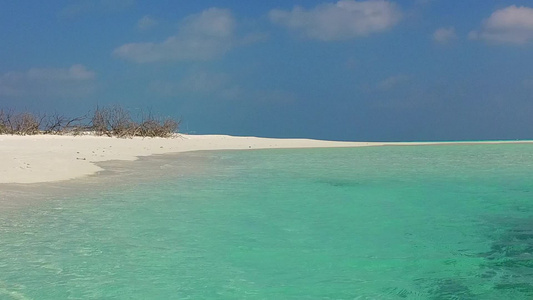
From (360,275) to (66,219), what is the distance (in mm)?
2659

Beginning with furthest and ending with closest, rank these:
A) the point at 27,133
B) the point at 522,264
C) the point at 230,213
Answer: the point at 27,133 → the point at 230,213 → the point at 522,264

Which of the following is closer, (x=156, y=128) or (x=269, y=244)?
(x=269, y=244)

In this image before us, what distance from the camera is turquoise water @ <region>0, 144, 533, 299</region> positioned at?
8.82 feet

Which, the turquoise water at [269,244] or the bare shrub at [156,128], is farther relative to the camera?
the bare shrub at [156,128]

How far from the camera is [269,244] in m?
3.64

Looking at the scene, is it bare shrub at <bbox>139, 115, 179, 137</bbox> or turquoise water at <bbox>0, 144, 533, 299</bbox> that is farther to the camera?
bare shrub at <bbox>139, 115, 179, 137</bbox>

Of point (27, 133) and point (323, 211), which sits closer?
point (323, 211)

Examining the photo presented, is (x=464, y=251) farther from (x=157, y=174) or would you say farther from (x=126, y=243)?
(x=157, y=174)

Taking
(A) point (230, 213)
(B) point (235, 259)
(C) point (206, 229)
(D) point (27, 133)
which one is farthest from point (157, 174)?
(D) point (27, 133)

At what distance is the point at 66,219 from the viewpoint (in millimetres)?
4410

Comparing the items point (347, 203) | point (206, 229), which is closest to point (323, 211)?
point (347, 203)

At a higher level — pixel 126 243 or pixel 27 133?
pixel 27 133

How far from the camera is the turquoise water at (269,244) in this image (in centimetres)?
269


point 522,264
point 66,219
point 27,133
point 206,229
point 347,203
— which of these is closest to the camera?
point 522,264
